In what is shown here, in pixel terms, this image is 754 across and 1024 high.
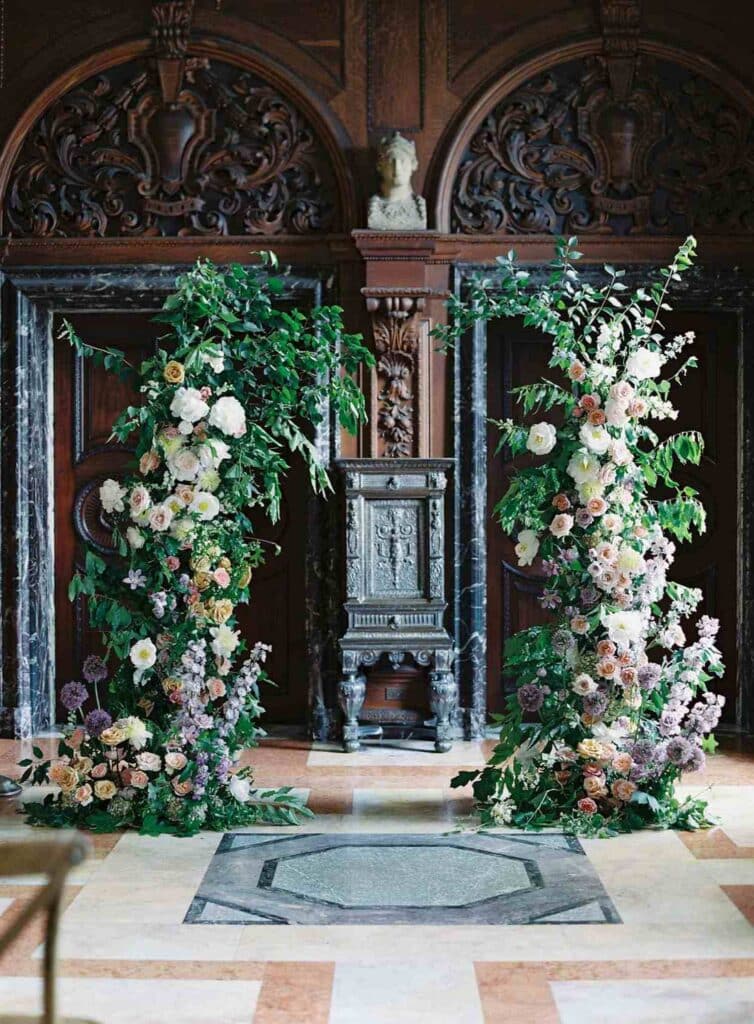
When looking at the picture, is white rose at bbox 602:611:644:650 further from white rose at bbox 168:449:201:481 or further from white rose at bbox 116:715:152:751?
white rose at bbox 116:715:152:751

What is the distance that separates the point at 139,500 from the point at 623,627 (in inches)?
67.9

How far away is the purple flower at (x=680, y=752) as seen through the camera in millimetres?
4586

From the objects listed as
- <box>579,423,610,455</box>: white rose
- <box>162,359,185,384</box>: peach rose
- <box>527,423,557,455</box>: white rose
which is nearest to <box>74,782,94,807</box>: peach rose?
<box>162,359,185,384</box>: peach rose

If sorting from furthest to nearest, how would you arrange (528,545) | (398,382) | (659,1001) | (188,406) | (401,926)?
(398,382), (528,545), (188,406), (401,926), (659,1001)

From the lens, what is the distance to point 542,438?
4742 mm

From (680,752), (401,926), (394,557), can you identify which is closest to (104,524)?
(394,557)

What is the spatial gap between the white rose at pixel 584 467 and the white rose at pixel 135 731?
175 centimetres

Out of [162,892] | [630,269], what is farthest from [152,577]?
[630,269]

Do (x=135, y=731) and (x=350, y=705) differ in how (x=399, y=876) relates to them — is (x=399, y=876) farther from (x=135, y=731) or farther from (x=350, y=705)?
(x=350, y=705)

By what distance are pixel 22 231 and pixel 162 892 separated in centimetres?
373

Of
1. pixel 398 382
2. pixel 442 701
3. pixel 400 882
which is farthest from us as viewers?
pixel 398 382

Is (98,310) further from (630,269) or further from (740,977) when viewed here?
(740,977)

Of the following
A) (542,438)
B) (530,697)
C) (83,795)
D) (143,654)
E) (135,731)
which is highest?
(542,438)

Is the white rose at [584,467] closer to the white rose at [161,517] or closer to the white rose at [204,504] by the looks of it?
the white rose at [204,504]
